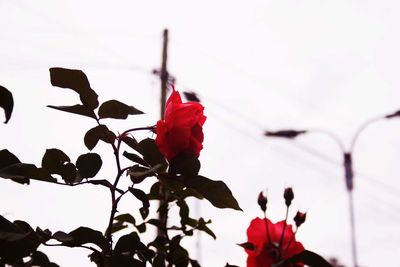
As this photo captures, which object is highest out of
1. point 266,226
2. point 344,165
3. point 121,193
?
point 121,193

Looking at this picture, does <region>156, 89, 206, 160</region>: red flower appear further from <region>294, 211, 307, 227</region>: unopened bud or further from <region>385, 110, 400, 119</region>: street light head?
<region>385, 110, 400, 119</region>: street light head

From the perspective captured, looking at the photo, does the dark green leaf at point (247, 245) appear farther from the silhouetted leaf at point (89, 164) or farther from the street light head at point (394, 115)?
the street light head at point (394, 115)

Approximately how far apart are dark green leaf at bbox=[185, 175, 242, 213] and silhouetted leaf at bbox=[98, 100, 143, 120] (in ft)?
0.68

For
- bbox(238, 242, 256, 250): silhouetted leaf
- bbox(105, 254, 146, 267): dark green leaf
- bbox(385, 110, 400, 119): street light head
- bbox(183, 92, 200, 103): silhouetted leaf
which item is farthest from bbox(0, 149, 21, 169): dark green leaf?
bbox(385, 110, 400, 119): street light head

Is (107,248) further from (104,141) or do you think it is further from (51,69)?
(51,69)

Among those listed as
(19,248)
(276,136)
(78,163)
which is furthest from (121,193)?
(276,136)

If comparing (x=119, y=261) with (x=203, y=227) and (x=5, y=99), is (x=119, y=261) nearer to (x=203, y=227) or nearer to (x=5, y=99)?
(x=5, y=99)

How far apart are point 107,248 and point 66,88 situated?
35cm

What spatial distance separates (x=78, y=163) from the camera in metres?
1.12

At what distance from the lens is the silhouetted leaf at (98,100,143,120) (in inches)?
44.4

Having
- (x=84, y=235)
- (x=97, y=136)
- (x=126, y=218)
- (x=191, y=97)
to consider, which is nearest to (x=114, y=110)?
(x=97, y=136)

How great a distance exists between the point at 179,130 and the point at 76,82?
24cm

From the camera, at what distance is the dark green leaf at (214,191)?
3.38 feet

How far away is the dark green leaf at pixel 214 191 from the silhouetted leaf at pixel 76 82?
0.91ft
